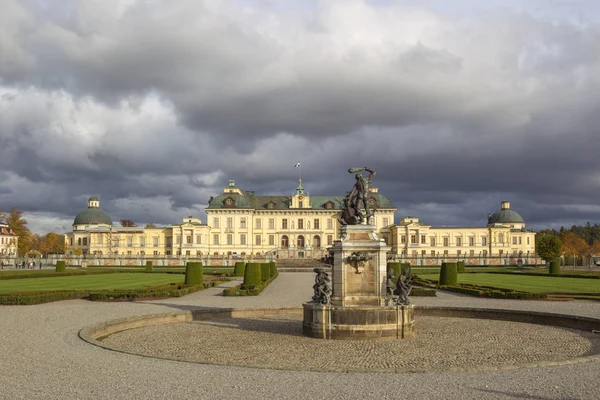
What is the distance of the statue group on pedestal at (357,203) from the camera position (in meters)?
15.7

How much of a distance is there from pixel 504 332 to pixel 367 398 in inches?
350

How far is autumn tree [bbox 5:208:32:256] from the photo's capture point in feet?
298

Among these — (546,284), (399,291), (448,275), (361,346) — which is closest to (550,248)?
(546,284)

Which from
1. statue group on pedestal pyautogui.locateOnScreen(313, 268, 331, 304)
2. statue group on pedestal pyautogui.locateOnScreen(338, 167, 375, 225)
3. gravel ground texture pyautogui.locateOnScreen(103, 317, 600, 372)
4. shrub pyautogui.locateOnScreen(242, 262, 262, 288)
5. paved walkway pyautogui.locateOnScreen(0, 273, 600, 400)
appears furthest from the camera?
shrub pyautogui.locateOnScreen(242, 262, 262, 288)

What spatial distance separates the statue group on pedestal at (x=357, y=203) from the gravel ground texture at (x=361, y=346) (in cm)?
327

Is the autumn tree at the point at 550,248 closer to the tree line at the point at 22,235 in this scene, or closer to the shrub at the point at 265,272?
the shrub at the point at 265,272

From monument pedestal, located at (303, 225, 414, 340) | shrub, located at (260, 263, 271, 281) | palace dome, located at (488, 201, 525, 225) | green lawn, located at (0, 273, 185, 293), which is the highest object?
palace dome, located at (488, 201, 525, 225)

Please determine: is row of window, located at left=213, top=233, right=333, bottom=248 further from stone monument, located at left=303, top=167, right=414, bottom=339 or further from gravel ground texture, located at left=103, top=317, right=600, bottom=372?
stone monument, located at left=303, top=167, right=414, bottom=339

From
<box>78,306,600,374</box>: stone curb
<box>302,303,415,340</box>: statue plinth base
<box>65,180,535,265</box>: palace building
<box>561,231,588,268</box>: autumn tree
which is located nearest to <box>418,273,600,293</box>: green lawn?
<box>78,306,600,374</box>: stone curb

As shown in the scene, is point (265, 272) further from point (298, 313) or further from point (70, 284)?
point (298, 313)

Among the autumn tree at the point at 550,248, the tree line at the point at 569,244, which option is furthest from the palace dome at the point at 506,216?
the autumn tree at the point at 550,248

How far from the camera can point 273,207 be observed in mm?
92062

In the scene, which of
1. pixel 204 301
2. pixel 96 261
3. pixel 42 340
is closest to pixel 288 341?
pixel 42 340

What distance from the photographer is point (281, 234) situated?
91375 mm
